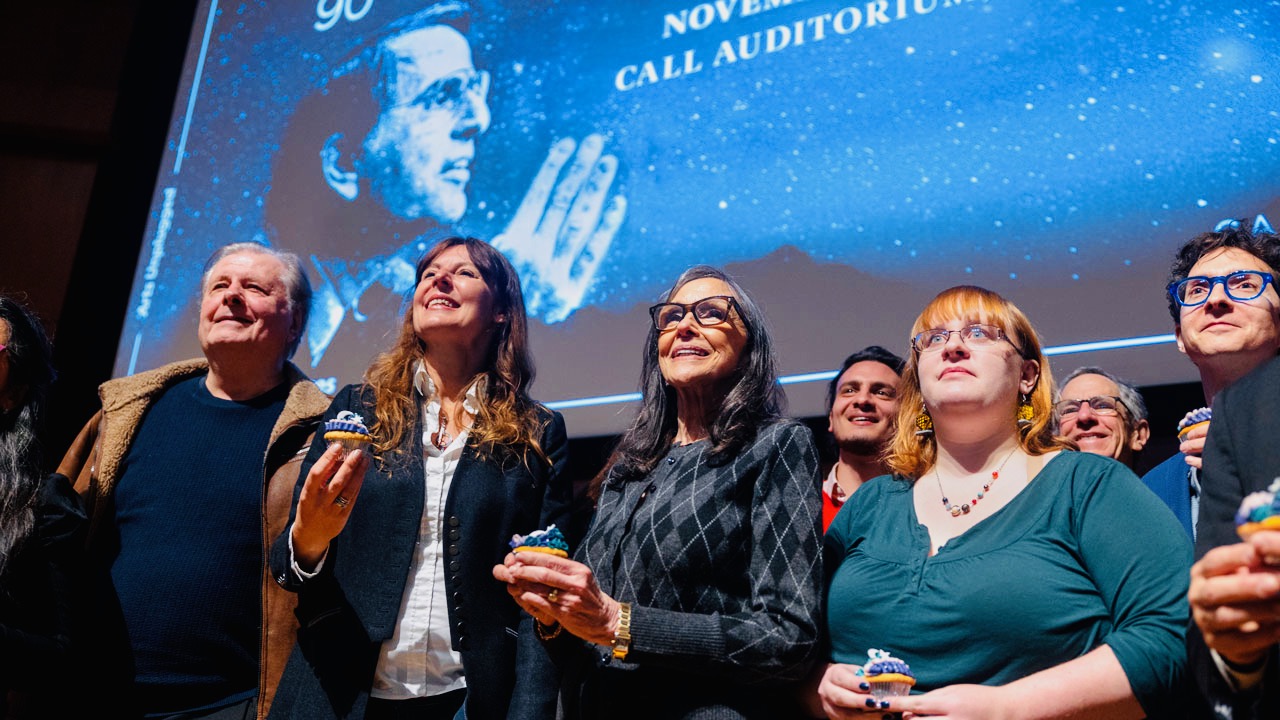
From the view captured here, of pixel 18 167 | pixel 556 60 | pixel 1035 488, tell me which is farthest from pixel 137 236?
pixel 1035 488

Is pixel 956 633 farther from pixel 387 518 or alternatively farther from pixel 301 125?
pixel 301 125

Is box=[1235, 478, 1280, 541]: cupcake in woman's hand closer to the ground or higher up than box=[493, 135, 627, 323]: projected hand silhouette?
closer to the ground

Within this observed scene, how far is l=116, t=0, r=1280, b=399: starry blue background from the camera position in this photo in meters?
2.71

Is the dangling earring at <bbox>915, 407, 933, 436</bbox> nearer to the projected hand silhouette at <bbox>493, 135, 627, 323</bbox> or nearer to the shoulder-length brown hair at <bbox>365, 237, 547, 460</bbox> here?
the shoulder-length brown hair at <bbox>365, 237, 547, 460</bbox>

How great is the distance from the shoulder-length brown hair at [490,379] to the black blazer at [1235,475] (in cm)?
126

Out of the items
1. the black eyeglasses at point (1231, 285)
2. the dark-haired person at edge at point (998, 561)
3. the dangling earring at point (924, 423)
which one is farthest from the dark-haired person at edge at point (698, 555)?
the black eyeglasses at point (1231, 285)

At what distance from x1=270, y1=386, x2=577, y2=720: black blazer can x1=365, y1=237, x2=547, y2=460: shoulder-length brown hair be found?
4 centimetres

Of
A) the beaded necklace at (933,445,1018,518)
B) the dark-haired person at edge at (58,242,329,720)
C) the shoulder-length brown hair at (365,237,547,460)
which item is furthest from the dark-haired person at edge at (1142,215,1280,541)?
the dark-haired person at edge at (58,242,329,720)

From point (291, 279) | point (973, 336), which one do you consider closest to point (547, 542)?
point (973, 336)

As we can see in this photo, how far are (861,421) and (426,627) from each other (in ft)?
4.38

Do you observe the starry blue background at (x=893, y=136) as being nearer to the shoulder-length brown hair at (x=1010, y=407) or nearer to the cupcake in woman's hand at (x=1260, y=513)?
the shoulder-length brown hair at (x=1010, y=407)

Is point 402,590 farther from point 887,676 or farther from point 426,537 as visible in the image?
point 887,676

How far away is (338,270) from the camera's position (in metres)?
4.04

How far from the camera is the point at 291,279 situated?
8.73ft
